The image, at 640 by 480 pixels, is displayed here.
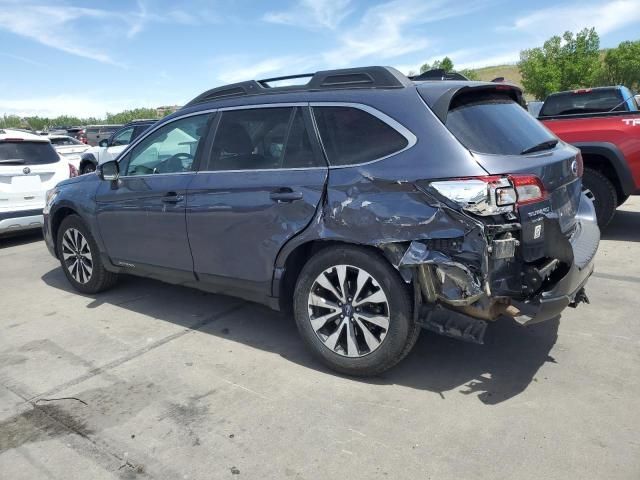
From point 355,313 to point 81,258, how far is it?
328cm

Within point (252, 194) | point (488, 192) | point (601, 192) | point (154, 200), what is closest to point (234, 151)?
point (252, 194)

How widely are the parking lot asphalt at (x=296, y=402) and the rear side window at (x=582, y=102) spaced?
3776mm

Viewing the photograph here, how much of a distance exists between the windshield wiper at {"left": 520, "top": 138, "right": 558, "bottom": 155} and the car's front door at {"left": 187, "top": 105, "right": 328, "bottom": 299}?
48.7 inches

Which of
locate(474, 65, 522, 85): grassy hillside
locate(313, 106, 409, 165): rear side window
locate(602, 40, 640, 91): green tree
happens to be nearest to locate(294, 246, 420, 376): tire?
locate(313, 106, 409, 165): rear side window

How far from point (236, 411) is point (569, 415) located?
188 cm

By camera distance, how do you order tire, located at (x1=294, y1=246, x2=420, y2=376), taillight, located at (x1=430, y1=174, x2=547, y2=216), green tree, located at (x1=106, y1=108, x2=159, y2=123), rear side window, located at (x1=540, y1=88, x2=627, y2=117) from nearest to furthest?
taillight, located at (x1=430, y1=174, x2=547, y2=216) < tire, located at (x1=294, y1=246, x2=420, y2=376) < rear side window, located at (x1=540, y1=88, x2=627, y2=117) < green tree, located at (x1=106, y1=108, x2=159, y2=123)

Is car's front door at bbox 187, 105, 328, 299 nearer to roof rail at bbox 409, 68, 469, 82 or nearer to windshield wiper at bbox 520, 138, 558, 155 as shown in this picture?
roof rail at bbox 409, 68, 469, 82

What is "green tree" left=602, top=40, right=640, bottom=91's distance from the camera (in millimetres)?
54188

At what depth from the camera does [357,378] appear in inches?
132

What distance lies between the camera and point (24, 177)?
301 inches

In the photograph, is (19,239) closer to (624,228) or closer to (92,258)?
(92,258)

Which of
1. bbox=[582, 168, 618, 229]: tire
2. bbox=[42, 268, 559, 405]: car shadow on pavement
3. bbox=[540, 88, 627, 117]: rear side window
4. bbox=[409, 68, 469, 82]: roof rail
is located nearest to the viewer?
bbox=[42, 268, 559, 405]: car shadow on pavement

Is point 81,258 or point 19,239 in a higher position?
point 81,258

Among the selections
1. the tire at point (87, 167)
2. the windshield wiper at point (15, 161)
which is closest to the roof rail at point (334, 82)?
the windshield wiper at point (15, 161)
